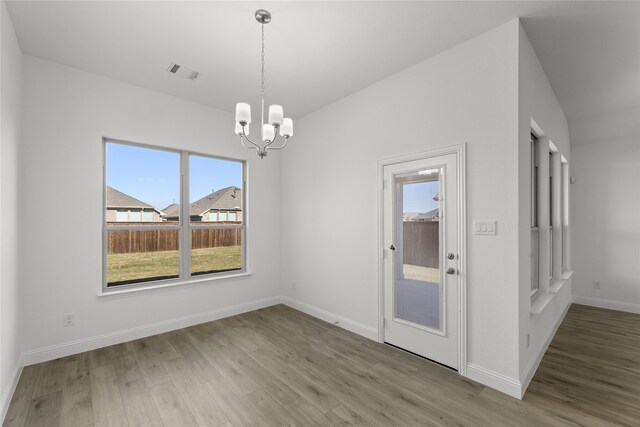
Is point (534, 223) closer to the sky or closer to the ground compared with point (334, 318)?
closer to the sky

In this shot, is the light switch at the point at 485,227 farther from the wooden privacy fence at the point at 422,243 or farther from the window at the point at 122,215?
the window at the point at 122,215

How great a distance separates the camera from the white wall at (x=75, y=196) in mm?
2861

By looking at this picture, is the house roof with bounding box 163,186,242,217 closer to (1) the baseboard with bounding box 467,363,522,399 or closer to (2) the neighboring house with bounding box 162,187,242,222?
(2) the neighboring house with bounding box 162,187,242,222

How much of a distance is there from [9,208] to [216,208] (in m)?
2.22

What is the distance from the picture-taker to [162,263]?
3830 mm

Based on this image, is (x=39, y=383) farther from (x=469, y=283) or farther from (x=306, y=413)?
(x=469, y=283)

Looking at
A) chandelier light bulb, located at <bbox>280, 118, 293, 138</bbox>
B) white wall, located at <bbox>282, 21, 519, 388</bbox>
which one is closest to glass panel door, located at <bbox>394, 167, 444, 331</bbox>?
white wall, located at <bbox>282, 21, 519, 388</bbox>

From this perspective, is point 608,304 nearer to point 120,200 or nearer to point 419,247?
point 419,247

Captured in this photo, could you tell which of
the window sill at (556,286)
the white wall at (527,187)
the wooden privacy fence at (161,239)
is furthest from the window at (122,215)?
the window sill at (556,286)

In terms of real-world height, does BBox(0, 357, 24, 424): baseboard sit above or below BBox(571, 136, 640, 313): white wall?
below

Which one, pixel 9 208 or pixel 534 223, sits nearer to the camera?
pixel 9 208

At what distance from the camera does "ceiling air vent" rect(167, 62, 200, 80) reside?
310 cm

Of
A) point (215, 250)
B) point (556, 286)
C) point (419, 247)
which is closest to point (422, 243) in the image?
point (419, 247)

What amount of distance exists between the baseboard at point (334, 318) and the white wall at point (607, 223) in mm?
4329
